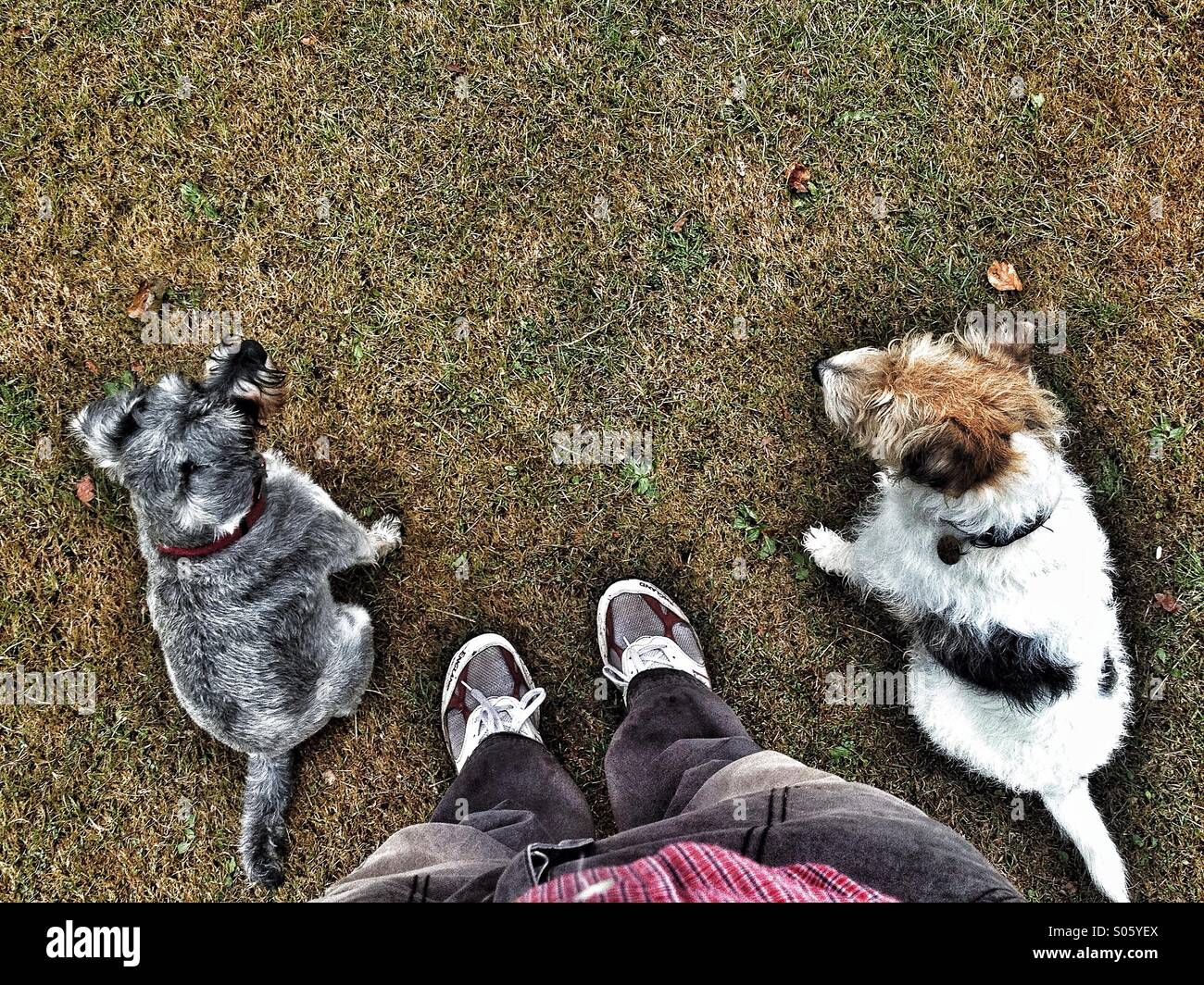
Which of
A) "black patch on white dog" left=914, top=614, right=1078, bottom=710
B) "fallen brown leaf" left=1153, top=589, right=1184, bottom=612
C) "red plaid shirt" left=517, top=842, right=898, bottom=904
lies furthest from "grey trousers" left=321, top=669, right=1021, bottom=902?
"fallen brown leaf" left=1153, top=589, right=1184, bottom=612

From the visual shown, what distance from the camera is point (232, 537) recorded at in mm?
3701

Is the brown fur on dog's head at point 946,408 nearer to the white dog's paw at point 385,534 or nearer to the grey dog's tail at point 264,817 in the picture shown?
the white dog's paw at point 385,534

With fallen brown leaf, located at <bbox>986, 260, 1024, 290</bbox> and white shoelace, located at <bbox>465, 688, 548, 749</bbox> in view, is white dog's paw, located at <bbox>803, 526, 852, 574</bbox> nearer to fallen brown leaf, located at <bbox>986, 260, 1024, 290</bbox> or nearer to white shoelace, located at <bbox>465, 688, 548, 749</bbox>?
fallen brown leaf, located at <bbox>986, 260, 1024, 290</bbox>

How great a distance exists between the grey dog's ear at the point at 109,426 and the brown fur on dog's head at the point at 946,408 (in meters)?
3.33

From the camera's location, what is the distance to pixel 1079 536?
3.45 meters

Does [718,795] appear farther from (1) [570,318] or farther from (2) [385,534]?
Answer: (1) [570,318]

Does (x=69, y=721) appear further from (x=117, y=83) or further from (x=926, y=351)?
(x=926, y=351)

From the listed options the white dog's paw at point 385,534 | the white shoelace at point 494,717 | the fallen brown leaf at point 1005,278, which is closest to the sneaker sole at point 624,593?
the white shoelace at point 494,717

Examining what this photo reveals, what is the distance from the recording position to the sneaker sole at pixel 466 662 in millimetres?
4465

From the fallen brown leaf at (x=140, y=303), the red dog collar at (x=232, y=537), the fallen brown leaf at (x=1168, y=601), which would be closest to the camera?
the red dog collar at (x=232, y=537)

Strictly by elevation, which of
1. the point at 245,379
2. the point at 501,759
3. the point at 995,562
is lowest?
the point at 501,759

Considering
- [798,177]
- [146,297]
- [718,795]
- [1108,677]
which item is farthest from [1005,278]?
[146,297]

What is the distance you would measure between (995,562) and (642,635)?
75.1 inches
